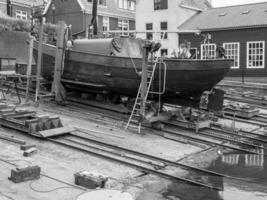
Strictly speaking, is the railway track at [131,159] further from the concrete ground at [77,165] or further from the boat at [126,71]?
the boat at [126,71]

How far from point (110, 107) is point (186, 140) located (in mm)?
3620

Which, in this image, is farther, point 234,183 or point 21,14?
point 21,14

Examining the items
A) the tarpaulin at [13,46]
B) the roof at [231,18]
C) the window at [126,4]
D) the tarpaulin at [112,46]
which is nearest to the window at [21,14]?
the window at [126,4]

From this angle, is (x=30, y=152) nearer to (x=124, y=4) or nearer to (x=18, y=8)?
(x=18, y=8)

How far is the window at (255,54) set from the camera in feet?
86.6

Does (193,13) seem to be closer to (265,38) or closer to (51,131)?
(265,38)

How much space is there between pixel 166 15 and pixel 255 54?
9261 millimetres

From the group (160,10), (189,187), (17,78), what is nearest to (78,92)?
(17,78)

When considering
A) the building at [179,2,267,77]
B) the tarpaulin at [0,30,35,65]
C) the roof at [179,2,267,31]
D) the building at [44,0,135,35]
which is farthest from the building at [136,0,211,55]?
the tarpaulin at [0,30,35,65]

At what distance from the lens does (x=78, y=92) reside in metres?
16.1

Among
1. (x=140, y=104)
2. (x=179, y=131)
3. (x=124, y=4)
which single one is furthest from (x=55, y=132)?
(x=124, y=4)

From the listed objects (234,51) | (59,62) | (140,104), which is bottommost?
(140,104)

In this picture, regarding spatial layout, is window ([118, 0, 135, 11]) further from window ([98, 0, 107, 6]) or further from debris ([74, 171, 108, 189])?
debris ([74, 171, 108, 189])

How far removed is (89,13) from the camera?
38.4 metres
